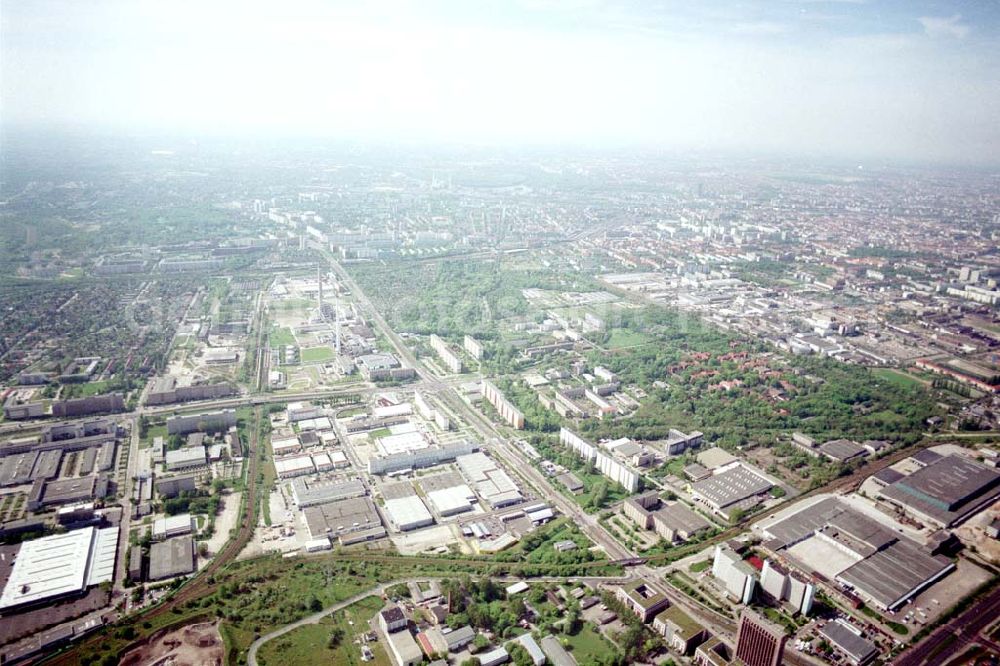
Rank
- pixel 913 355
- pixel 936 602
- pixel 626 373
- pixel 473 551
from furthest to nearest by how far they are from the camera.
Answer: pixel 913 355 < pixel 626 373 < pixel 473 551 < pixel 936 602

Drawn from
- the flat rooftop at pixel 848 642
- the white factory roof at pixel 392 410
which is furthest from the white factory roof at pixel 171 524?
the flat rooftop at pixel 848 642

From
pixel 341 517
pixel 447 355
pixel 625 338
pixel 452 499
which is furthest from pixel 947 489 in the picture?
pixel 447 355

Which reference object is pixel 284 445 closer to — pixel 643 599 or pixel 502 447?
pixel 502 447

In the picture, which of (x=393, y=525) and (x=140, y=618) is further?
(x=393, y=525)

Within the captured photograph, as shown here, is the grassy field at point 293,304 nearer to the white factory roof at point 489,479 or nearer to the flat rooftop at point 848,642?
the white factory roof at point 489,479

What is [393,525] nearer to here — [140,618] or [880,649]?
[140,618]

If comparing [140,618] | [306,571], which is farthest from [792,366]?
[140,618]
